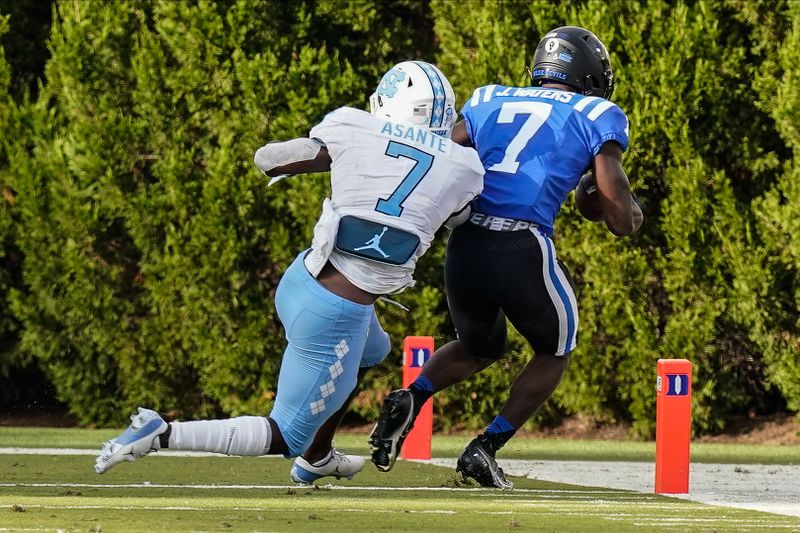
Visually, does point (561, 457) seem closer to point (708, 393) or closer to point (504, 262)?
point (708, 393)

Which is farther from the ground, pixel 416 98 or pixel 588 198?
pixel 416 98

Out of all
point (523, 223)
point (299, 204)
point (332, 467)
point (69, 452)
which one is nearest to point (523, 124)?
point (523, 223)

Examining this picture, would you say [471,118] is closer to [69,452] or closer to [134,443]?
[134,443]

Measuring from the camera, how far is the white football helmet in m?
5.40

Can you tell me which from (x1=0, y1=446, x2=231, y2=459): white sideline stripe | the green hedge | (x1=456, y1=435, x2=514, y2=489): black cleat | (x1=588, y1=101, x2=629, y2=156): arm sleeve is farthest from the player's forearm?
the green hedge

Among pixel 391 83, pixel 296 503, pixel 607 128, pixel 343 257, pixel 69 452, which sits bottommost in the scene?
pixel 69 452

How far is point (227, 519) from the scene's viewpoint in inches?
200

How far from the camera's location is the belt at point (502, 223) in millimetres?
5934

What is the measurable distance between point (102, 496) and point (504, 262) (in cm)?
189

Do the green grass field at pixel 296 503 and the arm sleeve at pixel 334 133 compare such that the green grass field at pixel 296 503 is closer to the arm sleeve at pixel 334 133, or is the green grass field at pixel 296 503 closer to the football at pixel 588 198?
the football at pixel 588 198

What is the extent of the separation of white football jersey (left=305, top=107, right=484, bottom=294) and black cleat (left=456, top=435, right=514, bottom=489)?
1038mm

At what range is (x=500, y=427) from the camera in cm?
615

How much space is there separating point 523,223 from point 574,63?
783 mm

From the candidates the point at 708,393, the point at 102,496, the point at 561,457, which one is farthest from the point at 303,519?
the point at 708,393
